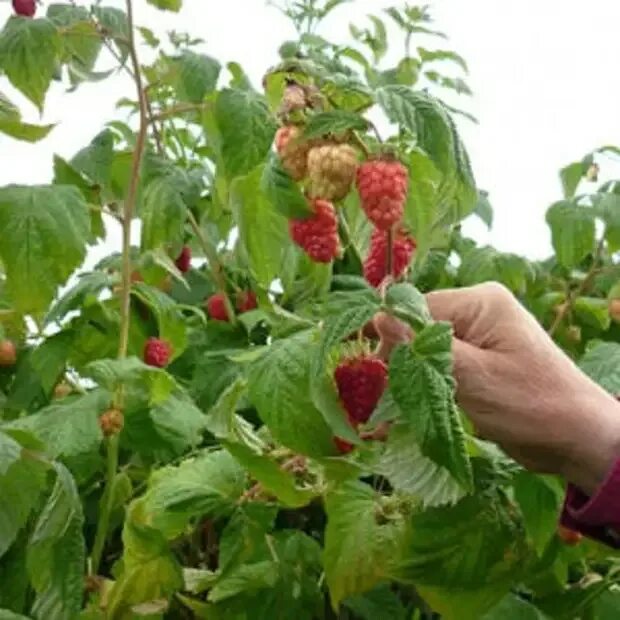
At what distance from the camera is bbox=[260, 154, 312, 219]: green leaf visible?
3.40ft

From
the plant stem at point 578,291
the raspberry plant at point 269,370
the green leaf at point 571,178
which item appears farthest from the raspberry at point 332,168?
the green leaf at point 571,178

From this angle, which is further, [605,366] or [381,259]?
[605,366]

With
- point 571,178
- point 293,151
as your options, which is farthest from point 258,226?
point 571,178

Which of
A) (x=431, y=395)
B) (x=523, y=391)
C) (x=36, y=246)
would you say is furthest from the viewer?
(x=36, y=246)

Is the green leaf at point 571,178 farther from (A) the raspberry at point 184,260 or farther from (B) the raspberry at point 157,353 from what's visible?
(B) the raspberry at point 157,353

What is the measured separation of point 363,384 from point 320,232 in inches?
4.5

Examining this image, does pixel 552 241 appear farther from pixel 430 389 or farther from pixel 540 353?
pixel 430 389

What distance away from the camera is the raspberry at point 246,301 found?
1.77 meters

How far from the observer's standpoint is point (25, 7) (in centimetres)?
146

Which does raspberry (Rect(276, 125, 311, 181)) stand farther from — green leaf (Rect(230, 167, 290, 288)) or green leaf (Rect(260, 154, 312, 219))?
green leaf (Rect(230, 167, 290, 288))

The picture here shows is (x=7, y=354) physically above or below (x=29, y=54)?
below

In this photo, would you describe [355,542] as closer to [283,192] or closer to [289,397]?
[289,397]

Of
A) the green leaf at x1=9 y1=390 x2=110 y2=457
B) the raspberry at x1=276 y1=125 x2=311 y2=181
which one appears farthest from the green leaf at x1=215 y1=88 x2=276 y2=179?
the green leaf at x1=9 y1=390 x2=110 y2=457

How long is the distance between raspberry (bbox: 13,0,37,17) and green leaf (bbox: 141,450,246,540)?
48 cm
